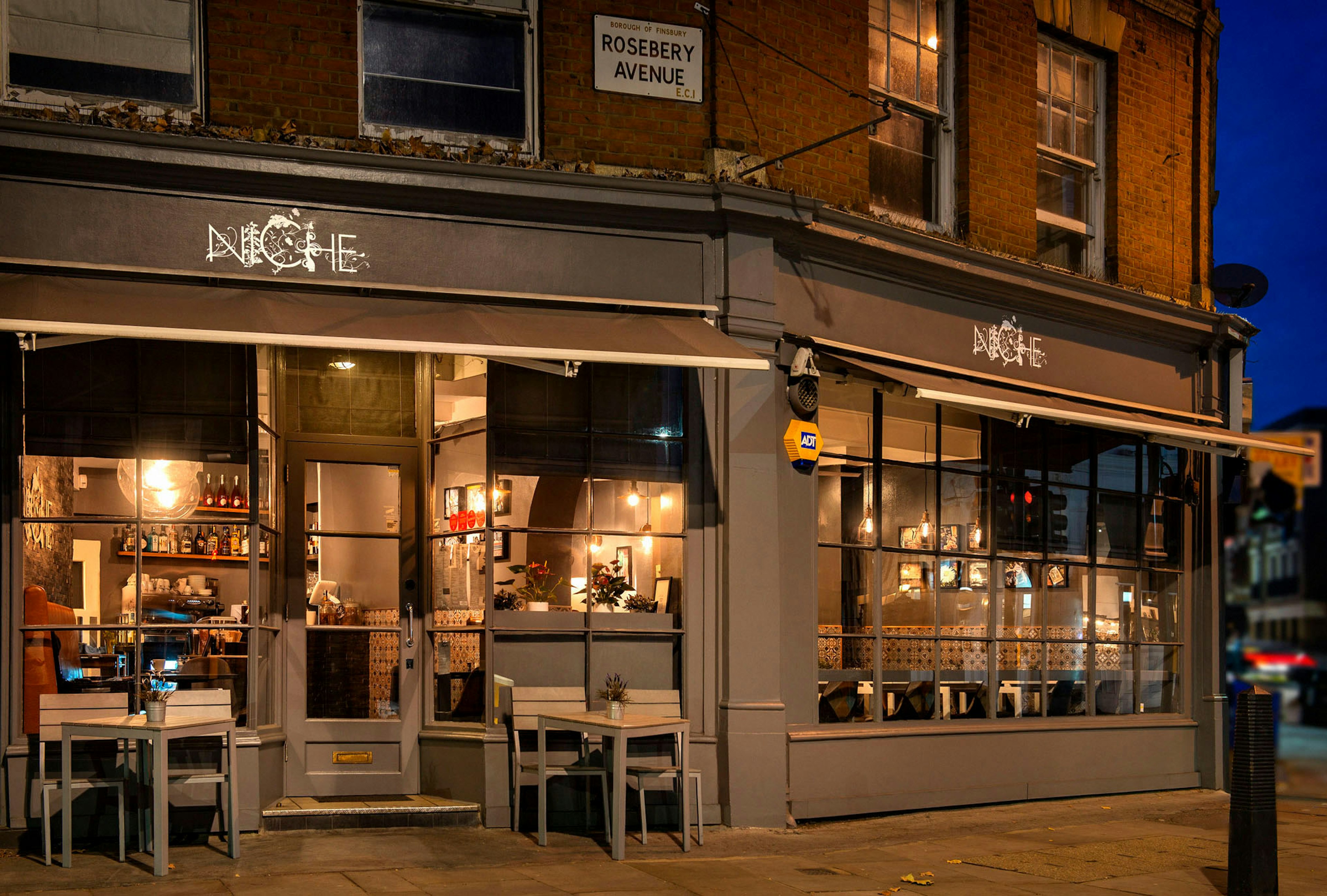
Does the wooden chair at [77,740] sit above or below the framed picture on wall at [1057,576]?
below

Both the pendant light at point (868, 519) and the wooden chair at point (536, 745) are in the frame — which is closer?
the wooden chair at point (536, 745)

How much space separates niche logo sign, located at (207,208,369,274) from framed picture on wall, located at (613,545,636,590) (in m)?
2.56

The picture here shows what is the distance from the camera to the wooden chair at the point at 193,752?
7176 millimetres

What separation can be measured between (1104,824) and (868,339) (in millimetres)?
4081

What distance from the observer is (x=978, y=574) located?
1062 cm

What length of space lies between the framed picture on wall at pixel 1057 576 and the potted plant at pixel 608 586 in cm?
446

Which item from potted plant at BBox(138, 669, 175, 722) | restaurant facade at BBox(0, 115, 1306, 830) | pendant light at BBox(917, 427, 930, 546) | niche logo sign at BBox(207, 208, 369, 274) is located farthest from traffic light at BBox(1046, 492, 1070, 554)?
potted plant at BBox(138, 669, 175, 722)

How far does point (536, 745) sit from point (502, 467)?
1.87 metres

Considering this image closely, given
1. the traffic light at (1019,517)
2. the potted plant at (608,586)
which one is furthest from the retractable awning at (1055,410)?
the potted plant at (608,586)

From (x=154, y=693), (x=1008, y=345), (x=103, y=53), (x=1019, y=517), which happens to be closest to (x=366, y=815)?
(x=154, y=693)

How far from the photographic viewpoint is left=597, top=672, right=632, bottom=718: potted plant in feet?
25.1

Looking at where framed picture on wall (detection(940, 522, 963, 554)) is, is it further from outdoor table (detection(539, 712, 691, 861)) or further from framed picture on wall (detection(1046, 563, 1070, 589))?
outdoor table (detection(539, 712, 691, 861))

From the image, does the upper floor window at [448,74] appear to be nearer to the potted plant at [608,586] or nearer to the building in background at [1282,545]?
the potted plant at [608,586]

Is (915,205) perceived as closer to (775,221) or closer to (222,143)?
(775,221)
